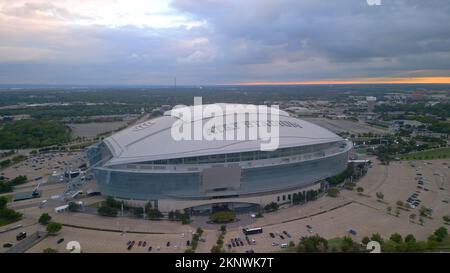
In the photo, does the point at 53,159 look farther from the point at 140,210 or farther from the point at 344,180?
the point at 344,180

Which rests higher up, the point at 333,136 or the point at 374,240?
the point at 333,136

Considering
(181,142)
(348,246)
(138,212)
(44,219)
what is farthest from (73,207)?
(348,246)

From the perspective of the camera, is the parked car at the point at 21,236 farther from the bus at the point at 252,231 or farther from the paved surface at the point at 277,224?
the bus at the point at 252,231

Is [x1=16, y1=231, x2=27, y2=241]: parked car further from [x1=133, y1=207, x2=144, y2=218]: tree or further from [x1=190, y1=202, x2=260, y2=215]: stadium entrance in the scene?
[x1=190, y1=202, x2=260, y2=215]: stadium entrance

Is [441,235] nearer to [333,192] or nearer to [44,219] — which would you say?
[333,192]

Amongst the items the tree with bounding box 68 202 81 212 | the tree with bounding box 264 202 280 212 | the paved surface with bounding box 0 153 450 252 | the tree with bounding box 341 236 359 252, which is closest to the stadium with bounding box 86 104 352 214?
the tree with bounding box 264 202 280 212

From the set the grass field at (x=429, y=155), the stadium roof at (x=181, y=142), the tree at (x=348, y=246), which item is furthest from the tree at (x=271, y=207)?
the grass field at (x=429, y=155)

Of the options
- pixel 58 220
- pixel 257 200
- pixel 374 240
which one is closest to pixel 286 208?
pixel 257 200
